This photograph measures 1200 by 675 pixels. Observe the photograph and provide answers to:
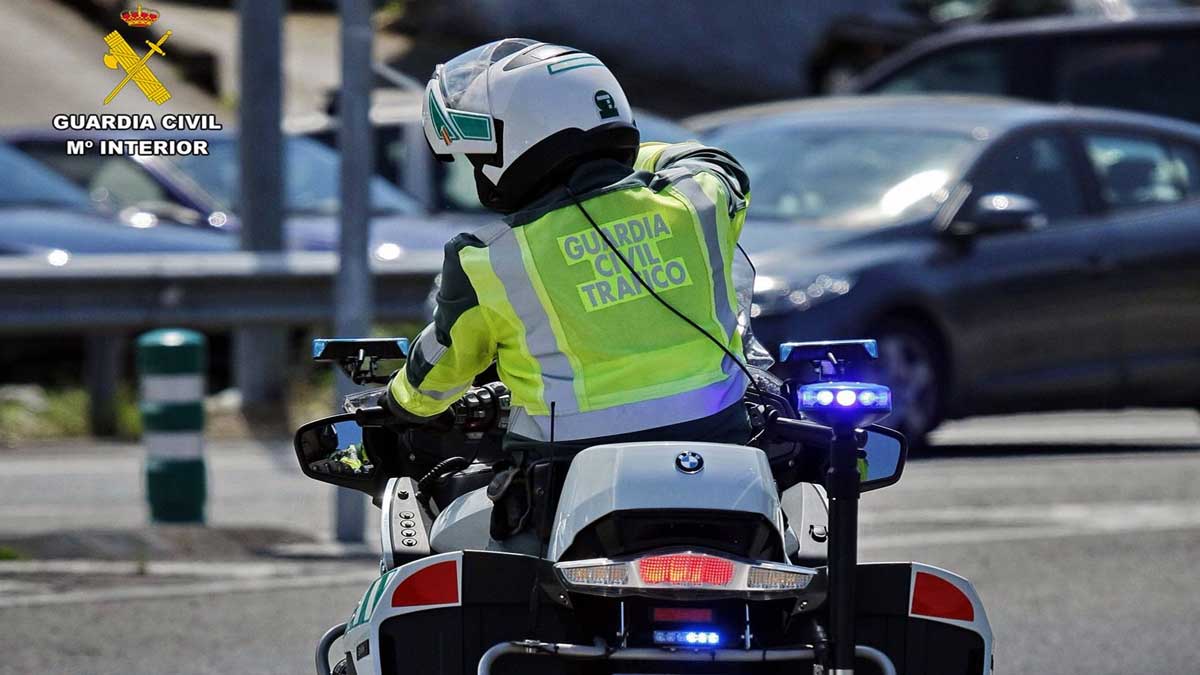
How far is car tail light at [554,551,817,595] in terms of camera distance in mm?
3688

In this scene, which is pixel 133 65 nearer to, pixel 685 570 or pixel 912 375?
pixel 912 375

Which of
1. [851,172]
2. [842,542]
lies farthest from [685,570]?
[851,172]

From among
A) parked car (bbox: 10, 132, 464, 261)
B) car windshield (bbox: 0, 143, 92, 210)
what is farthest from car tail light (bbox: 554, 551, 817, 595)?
car windshield (bbox: 0, 143, 92, 210)

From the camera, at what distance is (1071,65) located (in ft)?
50.9

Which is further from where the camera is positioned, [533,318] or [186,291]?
[186,291]

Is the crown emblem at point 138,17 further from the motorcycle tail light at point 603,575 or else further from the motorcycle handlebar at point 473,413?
the motorcycle tail light at point 603,575

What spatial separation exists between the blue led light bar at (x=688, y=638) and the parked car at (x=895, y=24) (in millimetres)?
21817

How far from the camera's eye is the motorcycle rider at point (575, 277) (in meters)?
4.11

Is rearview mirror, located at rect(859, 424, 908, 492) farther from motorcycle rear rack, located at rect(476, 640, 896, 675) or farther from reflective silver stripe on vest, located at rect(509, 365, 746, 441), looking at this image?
motorcycle rear rack, located at rect(476, 640, 896, 675)

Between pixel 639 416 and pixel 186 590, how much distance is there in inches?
165

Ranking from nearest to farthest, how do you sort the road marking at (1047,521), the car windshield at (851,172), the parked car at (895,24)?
the road marking at (1047,521)
the car windshield at (851,172)
the parked car at (895,24)

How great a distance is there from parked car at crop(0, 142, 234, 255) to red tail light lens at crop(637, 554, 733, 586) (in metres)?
9.47

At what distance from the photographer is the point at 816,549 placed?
4.30 metres

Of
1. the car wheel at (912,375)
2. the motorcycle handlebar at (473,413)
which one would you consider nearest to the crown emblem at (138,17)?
the motorcycle handlebar at (473,413)
